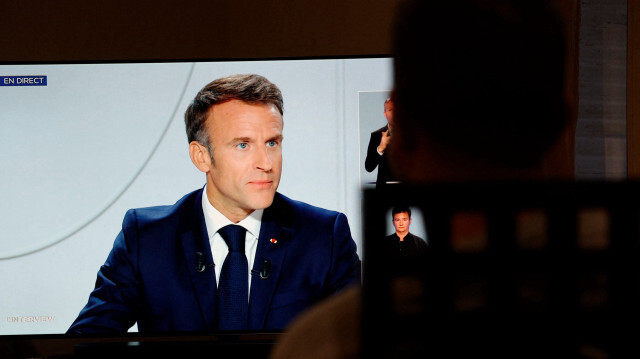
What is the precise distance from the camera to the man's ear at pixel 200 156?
2707 mm

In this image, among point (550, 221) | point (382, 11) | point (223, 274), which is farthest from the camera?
point (382, 11)

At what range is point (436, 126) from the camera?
539mm

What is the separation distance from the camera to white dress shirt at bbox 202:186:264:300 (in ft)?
8.70

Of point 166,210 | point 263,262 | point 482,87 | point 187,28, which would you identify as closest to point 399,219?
point 482,87

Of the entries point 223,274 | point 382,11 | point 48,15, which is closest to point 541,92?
point 223,274

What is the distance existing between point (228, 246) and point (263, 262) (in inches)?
6.1

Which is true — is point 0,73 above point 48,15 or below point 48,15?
below

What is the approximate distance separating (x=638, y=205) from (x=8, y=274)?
2.76 meters

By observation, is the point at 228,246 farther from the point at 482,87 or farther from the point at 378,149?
the point at 482,87

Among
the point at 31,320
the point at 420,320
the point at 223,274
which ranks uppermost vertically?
the point at 420,320

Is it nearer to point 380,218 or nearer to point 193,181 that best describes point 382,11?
point 193,181

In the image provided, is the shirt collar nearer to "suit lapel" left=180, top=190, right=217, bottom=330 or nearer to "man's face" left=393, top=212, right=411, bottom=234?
"suit lapel" left=180, top=190, right=217, bottom=330

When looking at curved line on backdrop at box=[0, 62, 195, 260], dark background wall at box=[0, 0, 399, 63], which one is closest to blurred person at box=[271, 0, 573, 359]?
curved line on backdrop at box=[0, 62, 195, 260]

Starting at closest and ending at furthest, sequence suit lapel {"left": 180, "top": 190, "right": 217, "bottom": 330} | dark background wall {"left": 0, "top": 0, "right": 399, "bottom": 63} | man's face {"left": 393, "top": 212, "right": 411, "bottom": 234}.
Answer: man's face {"left": 393, "top": 212, "right": 411, "bottom": 234}, suit lapel {"left": 180, "top": 190, "right": 217, "bottom": 330}, dark background wall {"left": 0, "top": 0, "right": 399, "bottom": 63}
